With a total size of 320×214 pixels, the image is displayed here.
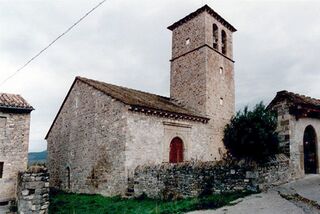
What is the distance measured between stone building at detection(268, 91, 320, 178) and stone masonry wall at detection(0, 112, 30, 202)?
1224cm

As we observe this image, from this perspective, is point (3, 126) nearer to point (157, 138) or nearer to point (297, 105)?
point (157, 138)

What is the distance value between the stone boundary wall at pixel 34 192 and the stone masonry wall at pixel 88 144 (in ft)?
16.2

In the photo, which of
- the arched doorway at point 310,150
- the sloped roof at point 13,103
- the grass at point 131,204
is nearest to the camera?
the grass at point 131,204

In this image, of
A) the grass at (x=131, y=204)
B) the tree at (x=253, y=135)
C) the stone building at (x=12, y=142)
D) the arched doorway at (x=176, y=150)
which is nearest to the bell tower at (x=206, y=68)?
the arched doorway at (x=176, y=150)

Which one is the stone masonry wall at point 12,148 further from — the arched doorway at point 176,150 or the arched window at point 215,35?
the arched window at point 215,35

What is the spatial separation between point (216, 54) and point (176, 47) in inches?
140

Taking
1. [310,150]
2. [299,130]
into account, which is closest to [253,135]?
[299,130]

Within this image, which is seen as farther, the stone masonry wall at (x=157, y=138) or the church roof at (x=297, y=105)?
the stone masonry wall at (x=157, y=138)

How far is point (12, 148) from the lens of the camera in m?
14.8

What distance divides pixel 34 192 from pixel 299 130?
1149cm

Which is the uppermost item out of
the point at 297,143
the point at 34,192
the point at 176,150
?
the point at 297,143

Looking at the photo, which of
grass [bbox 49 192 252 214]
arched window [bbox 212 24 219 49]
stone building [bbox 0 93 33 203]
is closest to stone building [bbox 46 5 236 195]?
arched window [bbox 212 24 219 49]

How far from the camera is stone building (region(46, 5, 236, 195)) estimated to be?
16.6 m

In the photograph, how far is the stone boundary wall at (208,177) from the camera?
11.4 metres
